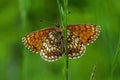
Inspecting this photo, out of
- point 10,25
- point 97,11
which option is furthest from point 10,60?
point 97,11

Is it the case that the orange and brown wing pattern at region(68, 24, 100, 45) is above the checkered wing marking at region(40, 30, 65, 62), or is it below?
above

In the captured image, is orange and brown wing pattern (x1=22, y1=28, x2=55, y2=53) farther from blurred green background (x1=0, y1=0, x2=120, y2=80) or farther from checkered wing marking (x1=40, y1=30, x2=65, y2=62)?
blurred green background (x1=0, y1=0, x2=120, y2=80)

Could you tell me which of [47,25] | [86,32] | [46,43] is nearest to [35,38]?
[46,43]

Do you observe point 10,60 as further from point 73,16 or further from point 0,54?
point 73,16

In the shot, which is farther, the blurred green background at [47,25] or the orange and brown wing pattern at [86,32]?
the blurred green background at [47,25]

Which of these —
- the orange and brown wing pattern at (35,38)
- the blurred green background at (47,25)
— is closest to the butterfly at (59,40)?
the orange and brown wing pattern at (35,38)

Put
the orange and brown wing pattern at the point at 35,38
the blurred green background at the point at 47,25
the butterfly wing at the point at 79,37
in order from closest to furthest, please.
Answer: the butterfly wing at the point at 79,37, the orange and brown wing pattern at the point at 35,38, the blurred green background at the point at 47,25

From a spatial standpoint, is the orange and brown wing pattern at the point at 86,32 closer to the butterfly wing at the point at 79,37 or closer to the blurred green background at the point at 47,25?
the butterfly wing at the point at 79,37

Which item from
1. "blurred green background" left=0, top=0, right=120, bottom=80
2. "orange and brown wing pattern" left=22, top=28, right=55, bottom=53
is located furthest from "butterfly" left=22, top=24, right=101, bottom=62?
"blurred green background" left=0, top=0, right=120, bottom=80
